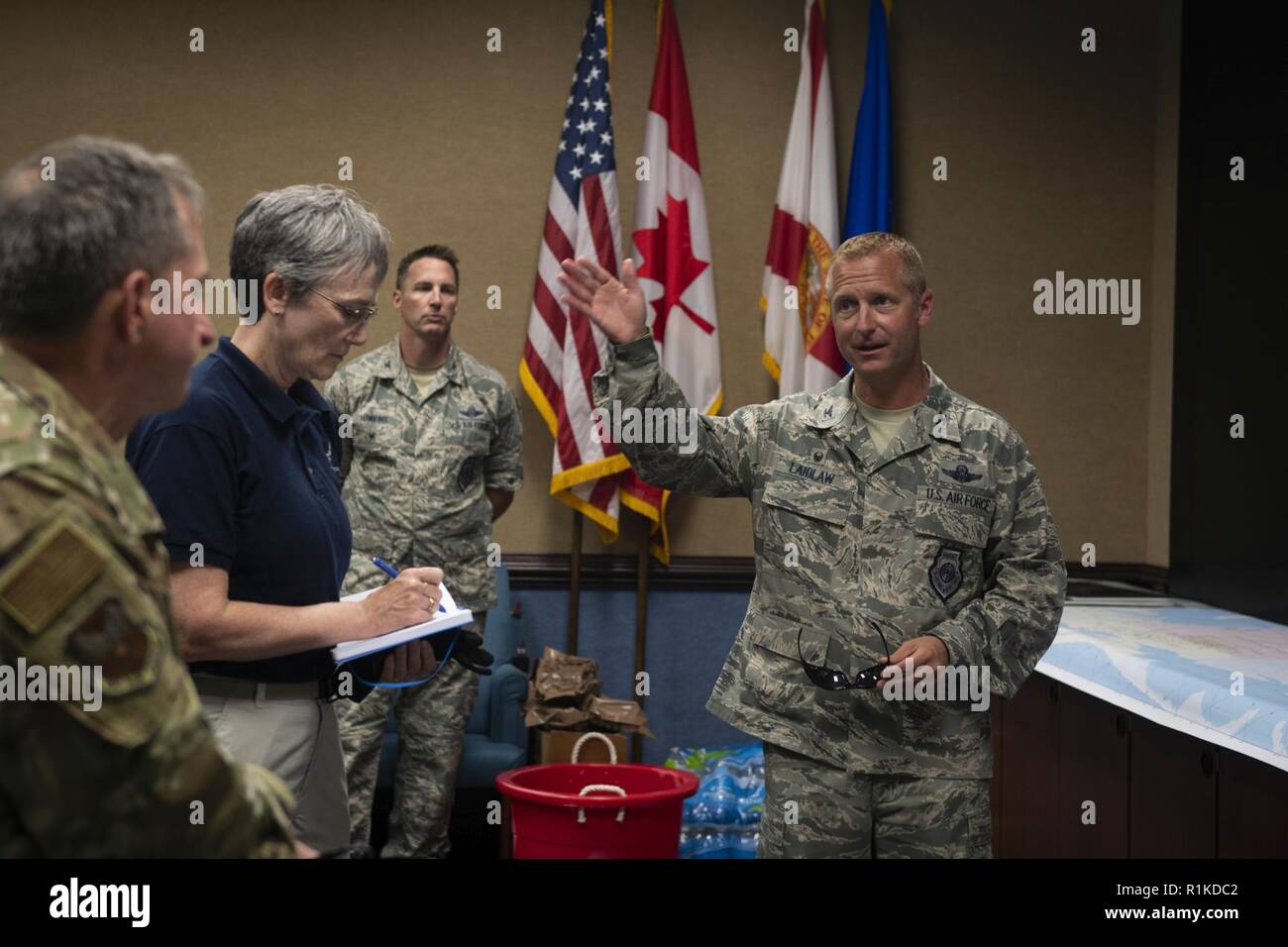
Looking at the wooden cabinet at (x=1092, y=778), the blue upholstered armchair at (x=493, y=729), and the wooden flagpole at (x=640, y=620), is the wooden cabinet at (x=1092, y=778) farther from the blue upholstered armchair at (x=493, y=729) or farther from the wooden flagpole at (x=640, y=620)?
the wooden flagpole at (x=640, y=620)

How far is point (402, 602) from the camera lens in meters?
1.78

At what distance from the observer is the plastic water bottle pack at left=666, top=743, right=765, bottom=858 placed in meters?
4.07

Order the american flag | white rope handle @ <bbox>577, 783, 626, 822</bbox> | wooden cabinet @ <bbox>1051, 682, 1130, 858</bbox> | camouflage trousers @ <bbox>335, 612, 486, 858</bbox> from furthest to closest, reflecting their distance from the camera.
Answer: the american flag → camouflage trousers @ <bbox>335, 612, 486, 858</bbox> → white rope handle @ <bbox>577, 783, 626, 822</bbox> → wooden cabinet @ <bbox>1051, 682, 1130, 858</bbox>

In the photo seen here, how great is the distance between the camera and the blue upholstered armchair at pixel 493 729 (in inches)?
162

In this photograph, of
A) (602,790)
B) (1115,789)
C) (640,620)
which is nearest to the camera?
(1115,789)

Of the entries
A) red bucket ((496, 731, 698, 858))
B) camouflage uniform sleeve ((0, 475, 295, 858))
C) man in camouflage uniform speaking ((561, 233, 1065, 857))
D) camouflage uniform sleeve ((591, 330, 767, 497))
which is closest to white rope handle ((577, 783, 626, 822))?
Answer: red bucket ((496, 731, 698, 858))

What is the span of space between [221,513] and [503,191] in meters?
3.52

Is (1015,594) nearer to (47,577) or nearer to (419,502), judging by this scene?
(47,577)

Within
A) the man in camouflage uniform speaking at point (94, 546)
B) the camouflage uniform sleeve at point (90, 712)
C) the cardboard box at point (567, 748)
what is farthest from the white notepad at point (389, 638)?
the cardboard box at point (567, 748)

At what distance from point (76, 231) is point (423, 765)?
3.13 metres

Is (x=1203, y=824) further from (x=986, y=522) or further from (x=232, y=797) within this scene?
(x=232, y=797)

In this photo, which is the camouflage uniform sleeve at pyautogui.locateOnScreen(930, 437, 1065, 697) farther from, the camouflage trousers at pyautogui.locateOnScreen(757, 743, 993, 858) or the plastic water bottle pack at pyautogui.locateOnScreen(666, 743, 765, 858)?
the plastic water bottle pack at pyautogui.locateOnScreen(666, 743, 765, 858)

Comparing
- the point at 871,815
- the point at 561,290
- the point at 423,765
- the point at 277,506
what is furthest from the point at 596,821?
the point at 561,290

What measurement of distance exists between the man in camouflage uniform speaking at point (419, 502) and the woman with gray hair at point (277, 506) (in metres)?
2.03
